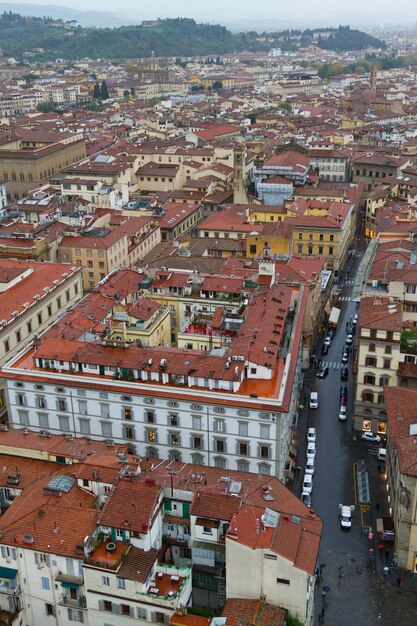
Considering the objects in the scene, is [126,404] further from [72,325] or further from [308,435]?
[308,435]

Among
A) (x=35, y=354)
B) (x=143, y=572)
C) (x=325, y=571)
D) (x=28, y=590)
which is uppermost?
(x=35, y=354)

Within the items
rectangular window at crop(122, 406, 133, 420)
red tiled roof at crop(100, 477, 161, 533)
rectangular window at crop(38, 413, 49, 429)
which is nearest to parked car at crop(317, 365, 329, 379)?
rectangular window at crop(122, 406, 133, 420)

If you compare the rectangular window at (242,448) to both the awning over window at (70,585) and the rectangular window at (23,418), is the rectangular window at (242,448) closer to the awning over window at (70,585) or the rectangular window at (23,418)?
the awning over window at (70,585)

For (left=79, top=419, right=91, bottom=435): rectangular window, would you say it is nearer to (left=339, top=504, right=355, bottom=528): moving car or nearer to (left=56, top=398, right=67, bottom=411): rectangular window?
(left=56, top=398, right=67, bottom=411): rectangular window

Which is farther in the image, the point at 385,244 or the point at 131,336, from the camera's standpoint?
the point at 385,244

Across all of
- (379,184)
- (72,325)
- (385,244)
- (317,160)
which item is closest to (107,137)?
(317,160)

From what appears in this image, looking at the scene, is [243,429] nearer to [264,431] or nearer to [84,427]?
[264,431]
